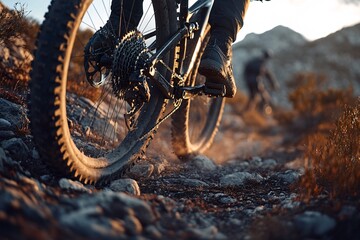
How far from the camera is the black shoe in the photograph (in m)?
2.88

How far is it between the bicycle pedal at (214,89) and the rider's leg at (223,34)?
0.02 metres

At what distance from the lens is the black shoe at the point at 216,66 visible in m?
2.88

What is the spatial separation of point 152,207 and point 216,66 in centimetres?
132

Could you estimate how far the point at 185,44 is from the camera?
3.06m

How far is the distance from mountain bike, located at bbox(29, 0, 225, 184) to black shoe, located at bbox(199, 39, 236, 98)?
78 millimetres

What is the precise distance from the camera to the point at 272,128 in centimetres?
1245

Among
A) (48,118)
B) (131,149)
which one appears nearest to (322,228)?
(48,118)

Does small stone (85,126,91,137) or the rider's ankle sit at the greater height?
the rider's ankle

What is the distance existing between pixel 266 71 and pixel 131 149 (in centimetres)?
1296

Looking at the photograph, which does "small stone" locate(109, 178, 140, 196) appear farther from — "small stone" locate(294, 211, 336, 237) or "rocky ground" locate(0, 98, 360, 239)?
"small stone" locate(294, 211, 336, 237)

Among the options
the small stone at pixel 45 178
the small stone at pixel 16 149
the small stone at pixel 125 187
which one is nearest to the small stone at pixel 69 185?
the small stone at pixel 45 178

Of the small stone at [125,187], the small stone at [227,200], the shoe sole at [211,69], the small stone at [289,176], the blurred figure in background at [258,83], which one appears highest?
the blurred figure in background at [258,83]

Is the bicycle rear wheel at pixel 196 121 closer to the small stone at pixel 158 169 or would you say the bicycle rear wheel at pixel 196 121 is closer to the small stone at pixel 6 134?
the small stone at pixel 158 169

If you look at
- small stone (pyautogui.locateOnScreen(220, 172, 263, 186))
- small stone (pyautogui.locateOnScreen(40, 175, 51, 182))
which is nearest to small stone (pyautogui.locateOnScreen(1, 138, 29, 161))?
small stone (pyautogui.locateOnScreen(40, 175, 51, 182))
